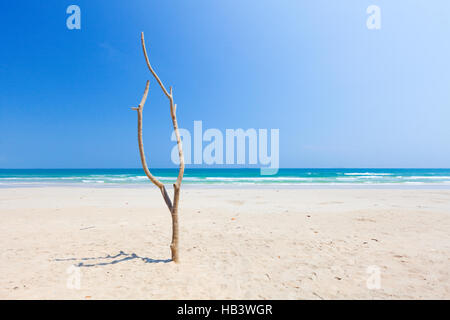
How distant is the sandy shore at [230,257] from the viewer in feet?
9.80

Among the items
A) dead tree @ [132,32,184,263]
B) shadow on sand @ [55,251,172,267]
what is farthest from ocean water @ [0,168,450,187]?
dead tree @ [132,32,184,263]

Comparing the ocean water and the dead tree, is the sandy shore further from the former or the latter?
the ocean water

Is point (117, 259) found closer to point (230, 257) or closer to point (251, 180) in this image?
point (230, 257)

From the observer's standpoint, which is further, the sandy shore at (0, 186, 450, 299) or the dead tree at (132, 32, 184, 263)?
the dead tree at (132, 32, 184, 263)

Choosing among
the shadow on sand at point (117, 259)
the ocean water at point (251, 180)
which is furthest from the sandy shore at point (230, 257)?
the ocean water at point (251, 180)

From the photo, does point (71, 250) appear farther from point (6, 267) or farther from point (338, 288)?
point (338, 288)

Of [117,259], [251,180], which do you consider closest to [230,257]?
[117,259]

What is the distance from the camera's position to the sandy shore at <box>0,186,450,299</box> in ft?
9.80

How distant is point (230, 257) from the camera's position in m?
4.09

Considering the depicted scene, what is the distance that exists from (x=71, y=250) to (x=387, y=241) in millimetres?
6357

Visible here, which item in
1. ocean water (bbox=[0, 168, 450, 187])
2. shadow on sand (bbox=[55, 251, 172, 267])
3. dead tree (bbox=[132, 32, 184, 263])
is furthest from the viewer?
ocean water (bbox=[0, 168, 450, 187])

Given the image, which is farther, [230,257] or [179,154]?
[230,257]

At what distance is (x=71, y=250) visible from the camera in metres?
4.42

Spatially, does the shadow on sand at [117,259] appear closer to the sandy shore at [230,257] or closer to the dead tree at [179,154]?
the sandy shore at [230,257]
